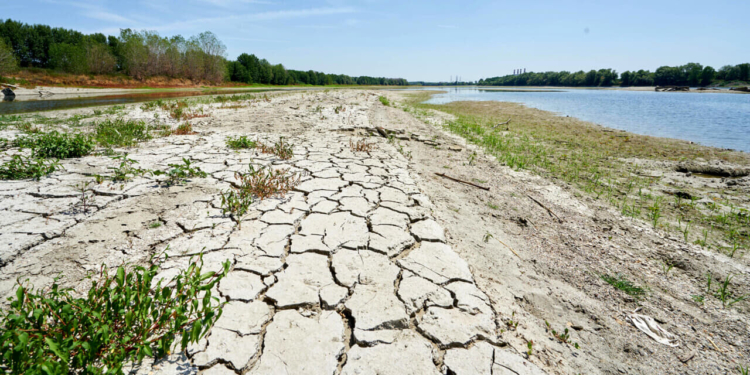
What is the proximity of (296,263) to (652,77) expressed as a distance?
10243 cm

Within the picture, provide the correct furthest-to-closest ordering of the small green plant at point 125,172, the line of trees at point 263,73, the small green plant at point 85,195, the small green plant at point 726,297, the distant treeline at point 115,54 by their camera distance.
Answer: the line of trees at point 263,73 → the distant treeline at point 115,54 → the small green plant at point 125,172 → the small green plant at point 85,195 → the small green plant at point 726,297

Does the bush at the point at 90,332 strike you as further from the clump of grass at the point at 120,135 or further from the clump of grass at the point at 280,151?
the clump of grass at the point at 120,135

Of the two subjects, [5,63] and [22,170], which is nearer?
[22,170]

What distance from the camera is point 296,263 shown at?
229 cm

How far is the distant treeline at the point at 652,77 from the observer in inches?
2537

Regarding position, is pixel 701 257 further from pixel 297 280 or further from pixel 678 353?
pixel 297 280

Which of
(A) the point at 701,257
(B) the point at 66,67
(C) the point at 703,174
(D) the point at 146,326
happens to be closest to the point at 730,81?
(C) the point at 703,174

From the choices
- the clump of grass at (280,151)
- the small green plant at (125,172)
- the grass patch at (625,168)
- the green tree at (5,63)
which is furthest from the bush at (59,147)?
the green tree at (5,63)

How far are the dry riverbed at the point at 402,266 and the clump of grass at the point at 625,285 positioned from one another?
32 millimetres

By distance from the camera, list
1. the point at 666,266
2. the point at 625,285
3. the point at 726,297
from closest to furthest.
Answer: the point at 726,297 < the point at 625,285 < the point at 666,266

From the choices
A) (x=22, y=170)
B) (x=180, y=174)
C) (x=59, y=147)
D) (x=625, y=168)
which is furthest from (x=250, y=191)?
(x=625, y=168)

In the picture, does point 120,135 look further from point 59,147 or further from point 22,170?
point 22,170

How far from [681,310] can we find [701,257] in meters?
1.09

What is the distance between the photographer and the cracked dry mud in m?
1.55
